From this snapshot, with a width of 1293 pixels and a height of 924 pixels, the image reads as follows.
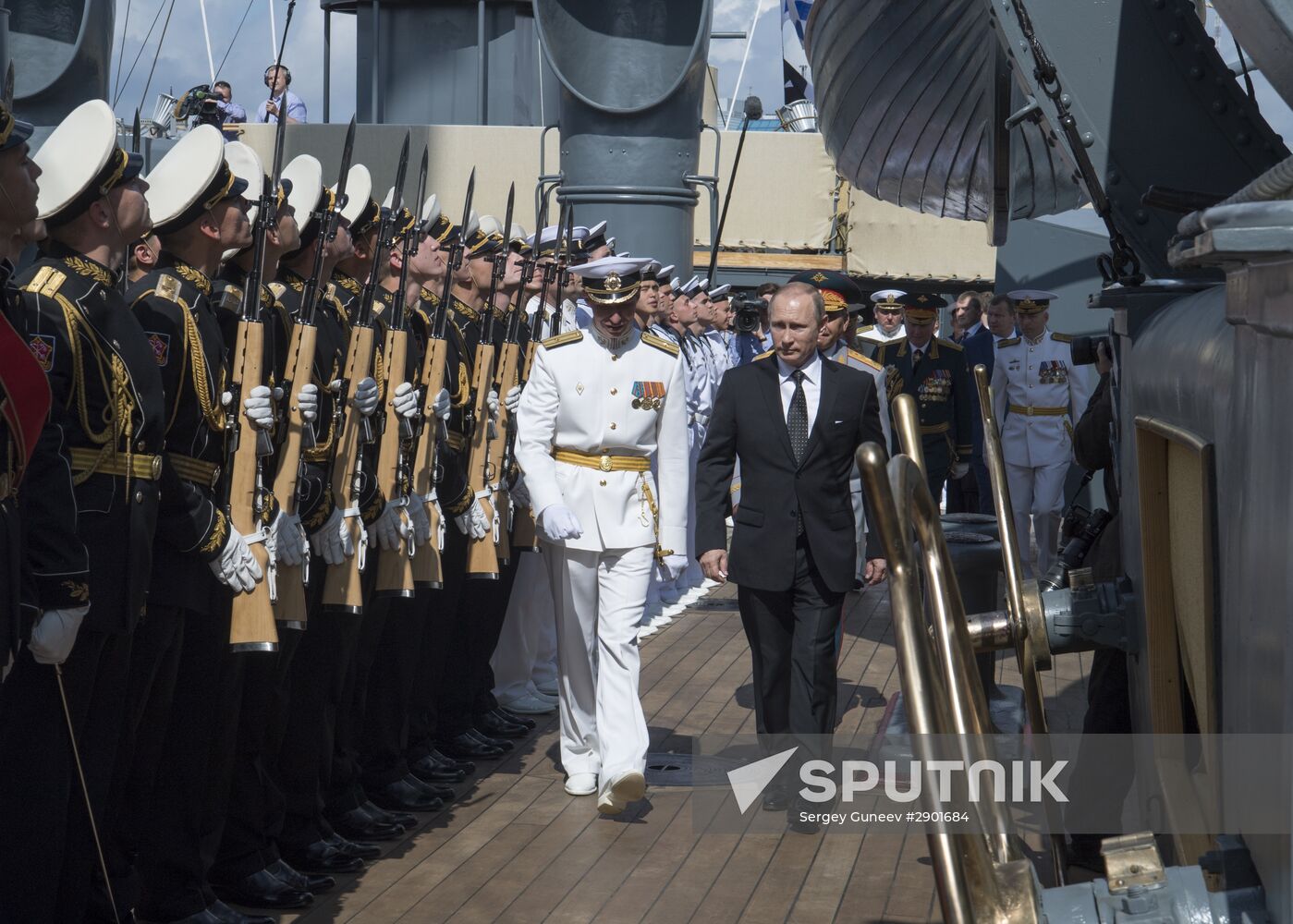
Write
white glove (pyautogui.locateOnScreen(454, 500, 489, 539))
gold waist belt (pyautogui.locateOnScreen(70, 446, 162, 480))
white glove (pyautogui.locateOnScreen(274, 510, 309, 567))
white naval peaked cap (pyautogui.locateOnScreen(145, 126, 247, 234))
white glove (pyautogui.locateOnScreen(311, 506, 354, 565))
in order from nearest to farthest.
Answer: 1. gold waist belt (pyautogui.locateOnScreen(70, 446, 162, 480))
2. white naval peaked cap (pyautogui.locateOnScreen(145, 126, 247, 234))
3. white glove (pyautogui.locateOnScreen(274, 510, 309, 567))
4. white glove (pyautogui.locateOnScreen(311, 506, 354, 565))
5. white glove (pyautogui.locateOnScreen(454, 500, 489, 539))

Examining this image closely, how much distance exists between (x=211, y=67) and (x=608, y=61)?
12763 mm

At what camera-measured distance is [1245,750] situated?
69.0 inches

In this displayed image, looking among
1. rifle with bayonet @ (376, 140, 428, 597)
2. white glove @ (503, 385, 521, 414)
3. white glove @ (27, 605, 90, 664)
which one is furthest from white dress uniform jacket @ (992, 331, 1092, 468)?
white glove @ (27, 605, 90, 664)

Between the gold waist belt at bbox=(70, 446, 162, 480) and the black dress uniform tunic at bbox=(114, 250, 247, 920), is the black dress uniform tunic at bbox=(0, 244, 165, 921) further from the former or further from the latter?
the black dress uniform tunic at bbox=(114, 250, 247, 920)

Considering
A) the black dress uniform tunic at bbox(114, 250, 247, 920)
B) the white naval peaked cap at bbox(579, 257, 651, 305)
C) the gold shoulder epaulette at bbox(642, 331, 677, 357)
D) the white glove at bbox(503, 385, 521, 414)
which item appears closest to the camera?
the black dress uniform tunic at bbox(114, 250, 247, 920)

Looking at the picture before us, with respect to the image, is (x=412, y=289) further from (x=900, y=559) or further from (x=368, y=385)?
(x=900, y=559)

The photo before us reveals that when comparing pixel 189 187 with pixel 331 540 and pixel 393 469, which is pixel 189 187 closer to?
pixel 331 540

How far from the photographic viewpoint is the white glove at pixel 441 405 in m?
5.79

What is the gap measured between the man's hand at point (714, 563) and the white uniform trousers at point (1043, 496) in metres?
5.85

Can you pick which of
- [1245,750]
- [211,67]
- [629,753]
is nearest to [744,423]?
[629,753]

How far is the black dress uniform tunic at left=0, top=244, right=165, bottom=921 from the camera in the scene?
11.6ft

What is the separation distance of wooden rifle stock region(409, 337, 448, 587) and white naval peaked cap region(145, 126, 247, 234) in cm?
158

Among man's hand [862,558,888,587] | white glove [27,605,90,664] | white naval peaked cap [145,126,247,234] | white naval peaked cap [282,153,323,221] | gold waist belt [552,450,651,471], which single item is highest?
white naval peaked cap [282,153,323,221]

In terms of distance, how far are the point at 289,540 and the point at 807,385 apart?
2.03m
